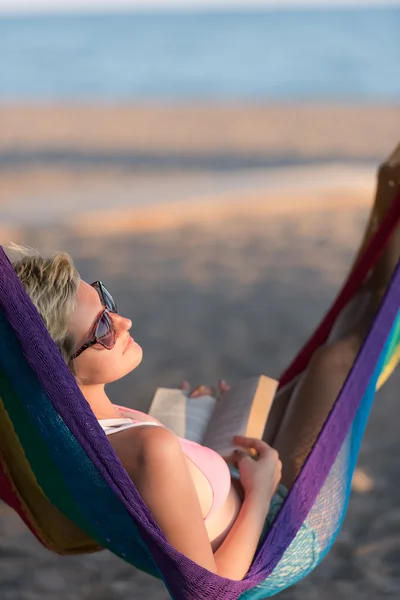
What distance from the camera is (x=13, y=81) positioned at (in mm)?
19953

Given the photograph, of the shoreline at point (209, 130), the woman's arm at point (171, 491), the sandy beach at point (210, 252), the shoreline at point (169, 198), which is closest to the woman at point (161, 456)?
the woman's arm at point (171, 491)

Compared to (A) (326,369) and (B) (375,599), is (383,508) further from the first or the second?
(A) (326,369)

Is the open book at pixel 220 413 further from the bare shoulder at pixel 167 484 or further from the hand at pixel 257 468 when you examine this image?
the bare shoulder at pixel 167 484

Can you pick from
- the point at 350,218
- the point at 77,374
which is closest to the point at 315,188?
the point at 350,218

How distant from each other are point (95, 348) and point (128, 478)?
9.0 inches

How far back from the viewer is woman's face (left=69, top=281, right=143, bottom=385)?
1444 millimetres

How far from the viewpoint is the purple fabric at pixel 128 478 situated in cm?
132

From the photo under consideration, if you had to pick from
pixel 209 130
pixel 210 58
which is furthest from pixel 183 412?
pixel 210 58

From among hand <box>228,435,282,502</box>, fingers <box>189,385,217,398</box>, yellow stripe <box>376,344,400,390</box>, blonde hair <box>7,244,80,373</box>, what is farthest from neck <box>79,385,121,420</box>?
A: yellow stripe <box>376,344,400,390</box>

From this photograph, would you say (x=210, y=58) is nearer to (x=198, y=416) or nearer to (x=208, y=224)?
(x=208, y=224)

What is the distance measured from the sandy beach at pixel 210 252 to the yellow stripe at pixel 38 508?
15.2 inches

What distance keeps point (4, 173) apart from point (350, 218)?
3.78 metres

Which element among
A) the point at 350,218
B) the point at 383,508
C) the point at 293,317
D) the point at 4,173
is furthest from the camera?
the point at 4,173

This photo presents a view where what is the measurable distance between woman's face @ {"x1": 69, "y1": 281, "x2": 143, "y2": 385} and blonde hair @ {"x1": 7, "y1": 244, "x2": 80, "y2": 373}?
2 centimetres
